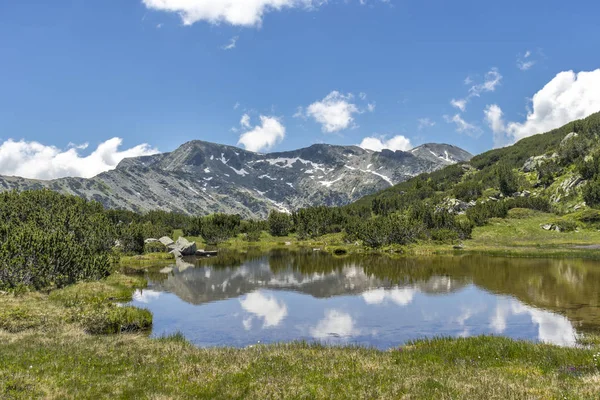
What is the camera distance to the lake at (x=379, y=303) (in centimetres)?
3556

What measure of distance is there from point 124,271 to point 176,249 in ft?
161

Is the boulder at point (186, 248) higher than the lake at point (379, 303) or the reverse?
higher

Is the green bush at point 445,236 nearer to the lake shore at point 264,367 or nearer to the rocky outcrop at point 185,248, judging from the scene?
the rocky outcrop at point 185,248

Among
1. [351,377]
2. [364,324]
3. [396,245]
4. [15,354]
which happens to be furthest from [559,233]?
[15,354]

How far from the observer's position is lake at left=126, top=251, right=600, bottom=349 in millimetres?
35562

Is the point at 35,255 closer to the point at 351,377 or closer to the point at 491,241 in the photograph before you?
the point at 351,377

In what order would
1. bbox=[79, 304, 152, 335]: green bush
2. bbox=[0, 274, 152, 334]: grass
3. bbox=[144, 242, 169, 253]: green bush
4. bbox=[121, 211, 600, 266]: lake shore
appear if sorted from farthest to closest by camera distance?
bbox=[144, 242, 169, 253]: green bush, bbox=[121, 211, 600, 266]: lake shore, bbox=[79, 304, 152, 335]: green bush, bbox=[0, 274, 152, 334]: grass

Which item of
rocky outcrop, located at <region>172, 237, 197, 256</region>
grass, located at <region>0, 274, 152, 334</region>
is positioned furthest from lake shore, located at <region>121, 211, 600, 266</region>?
grass, located at <region>0, 274, 152, 334</region>

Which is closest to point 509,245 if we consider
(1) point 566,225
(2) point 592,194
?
(1) point 566,225

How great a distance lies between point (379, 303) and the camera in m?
49.7

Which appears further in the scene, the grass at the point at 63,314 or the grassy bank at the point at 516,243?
the grassy bank at the point at 516,243

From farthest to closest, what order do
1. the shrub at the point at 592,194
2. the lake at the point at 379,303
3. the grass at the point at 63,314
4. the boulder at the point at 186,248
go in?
the shrub at the point at 592,194
the boulder at the point at 186,248
the lake at the point at 379,303
the grass at the point at 63,314

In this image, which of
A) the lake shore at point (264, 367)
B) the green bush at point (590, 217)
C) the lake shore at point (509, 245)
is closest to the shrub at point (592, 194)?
the lake shore at point (509, 245)

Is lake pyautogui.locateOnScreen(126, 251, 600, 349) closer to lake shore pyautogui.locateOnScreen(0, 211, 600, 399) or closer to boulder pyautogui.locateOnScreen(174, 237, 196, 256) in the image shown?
lake shore pyautogui.locateOnScreen(0, 211, 600, 399)
